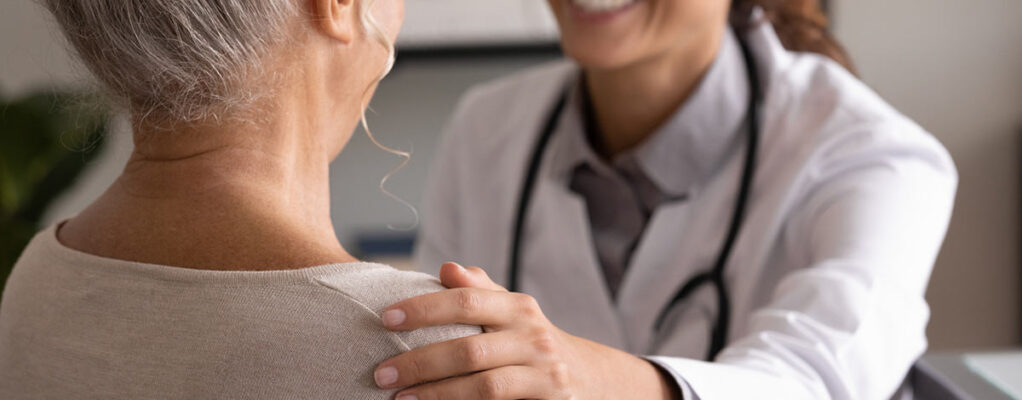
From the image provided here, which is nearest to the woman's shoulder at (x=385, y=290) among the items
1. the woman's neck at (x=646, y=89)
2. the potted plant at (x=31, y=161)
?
the woman's neck at (x=646, y=89)

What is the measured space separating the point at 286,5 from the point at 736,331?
74 cm

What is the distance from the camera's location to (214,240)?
23.5 inches

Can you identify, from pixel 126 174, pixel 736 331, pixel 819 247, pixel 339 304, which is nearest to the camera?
pixel 339 304

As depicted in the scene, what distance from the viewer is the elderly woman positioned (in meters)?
0.55

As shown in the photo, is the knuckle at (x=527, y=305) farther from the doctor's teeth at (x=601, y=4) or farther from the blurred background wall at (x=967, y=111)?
the blurred background wall at (x=967, y=111)

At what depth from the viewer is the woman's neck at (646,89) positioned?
128 cm

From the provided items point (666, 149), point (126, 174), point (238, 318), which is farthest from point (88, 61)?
point (666, 149)

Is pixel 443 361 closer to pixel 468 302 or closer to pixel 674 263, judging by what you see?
pixel 468 302

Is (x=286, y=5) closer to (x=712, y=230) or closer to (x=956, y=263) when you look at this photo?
(x=712, y=230)

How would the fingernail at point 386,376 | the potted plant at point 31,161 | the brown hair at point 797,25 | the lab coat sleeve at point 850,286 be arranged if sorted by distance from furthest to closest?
1. the potted plant at point 31,161
2. the brown hair at point 797,25
3. the lab coat sleeve at point 850,286
4. the fingernail at point 386,376

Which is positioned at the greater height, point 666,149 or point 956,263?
point 666,149

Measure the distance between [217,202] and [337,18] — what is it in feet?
0.49

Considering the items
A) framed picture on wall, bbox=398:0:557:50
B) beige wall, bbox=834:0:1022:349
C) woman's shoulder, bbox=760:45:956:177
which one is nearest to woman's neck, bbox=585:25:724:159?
woman's shoulder, bbox=760:45:956:177

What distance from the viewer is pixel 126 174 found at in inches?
25.9
